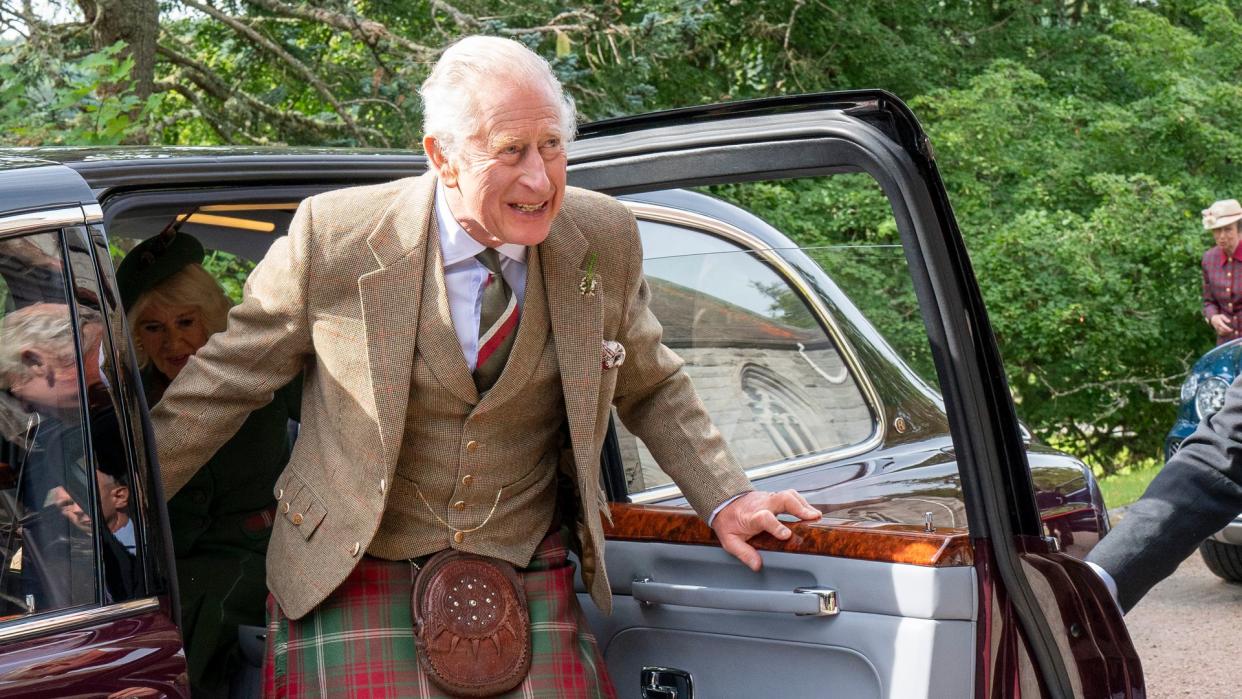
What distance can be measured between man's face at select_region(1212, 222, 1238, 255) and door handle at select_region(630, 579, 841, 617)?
832 cm

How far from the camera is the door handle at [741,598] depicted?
2.24m

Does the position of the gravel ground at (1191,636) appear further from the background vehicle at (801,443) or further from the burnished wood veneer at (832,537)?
the burnished wood veneer at (832,537)

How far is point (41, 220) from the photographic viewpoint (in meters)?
1.85

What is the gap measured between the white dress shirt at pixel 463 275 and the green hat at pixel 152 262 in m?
1.00

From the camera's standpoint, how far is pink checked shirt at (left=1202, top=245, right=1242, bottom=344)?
9648 mm

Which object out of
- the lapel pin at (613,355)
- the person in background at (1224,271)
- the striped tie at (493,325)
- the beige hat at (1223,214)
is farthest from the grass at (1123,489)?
the striped tie at (493,325)

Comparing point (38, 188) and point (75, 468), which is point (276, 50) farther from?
point (75, 468)

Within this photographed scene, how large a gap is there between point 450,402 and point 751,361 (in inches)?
32.4

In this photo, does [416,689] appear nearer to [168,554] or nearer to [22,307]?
[168,554]

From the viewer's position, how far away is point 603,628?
8.69ft

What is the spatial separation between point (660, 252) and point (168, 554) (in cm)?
135

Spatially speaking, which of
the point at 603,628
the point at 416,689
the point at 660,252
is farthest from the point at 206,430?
the point at 660,252

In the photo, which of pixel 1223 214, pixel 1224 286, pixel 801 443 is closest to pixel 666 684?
pixel 801 443

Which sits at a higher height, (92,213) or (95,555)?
(92,213)
